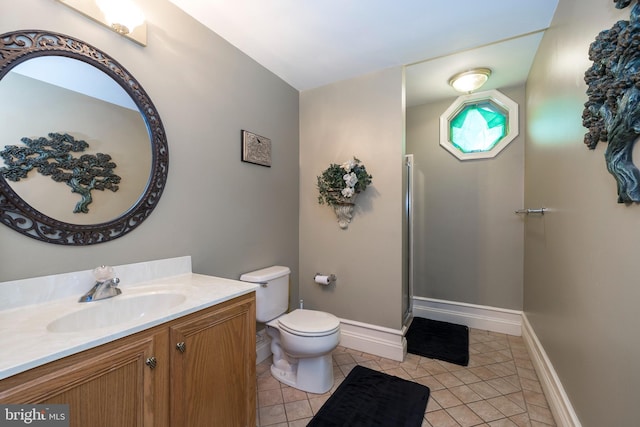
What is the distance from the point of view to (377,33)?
6.07 ft

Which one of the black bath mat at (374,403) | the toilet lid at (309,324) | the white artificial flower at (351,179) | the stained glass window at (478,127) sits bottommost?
the black bath mat at (374,403)

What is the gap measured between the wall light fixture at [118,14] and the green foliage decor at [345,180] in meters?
1.48

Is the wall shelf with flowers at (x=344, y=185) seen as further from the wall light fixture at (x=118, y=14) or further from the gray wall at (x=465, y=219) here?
the wall light fixture at (x=118, y=14)

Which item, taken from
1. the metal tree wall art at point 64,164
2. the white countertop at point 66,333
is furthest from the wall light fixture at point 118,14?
the white countertop at point 66,333

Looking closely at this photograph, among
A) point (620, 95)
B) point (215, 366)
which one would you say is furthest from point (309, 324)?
point (620, 95)

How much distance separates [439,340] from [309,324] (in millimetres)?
1436

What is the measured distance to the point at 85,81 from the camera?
1.21 meters

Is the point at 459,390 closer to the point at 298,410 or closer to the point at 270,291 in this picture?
the point at 298,410

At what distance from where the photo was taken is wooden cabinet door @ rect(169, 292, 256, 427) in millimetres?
1035

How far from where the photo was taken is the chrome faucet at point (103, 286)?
1.13 meters

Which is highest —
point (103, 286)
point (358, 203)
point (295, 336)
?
point (358, 203)

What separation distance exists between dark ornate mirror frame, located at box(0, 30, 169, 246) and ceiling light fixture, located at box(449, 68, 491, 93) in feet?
8.03

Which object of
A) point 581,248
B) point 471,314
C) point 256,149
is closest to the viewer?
point 581,248

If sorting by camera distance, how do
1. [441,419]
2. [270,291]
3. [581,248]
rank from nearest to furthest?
1. [581,248]
2. [441,419]
3. [270,291]
